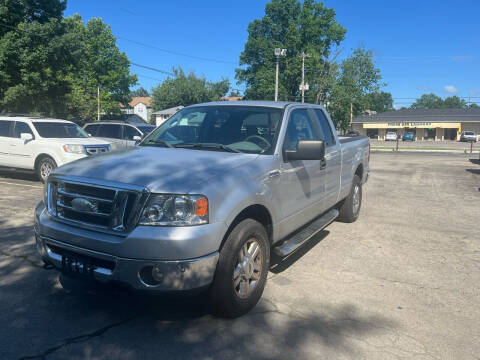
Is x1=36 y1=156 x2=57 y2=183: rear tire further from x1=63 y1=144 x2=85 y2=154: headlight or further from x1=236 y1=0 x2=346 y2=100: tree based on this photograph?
x1=236 y1=0 x2=346 y2=100: tree

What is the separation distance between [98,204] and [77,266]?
0.52 meters

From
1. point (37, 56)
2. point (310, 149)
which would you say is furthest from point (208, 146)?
point (37, 56)

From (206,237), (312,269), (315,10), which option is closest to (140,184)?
(206,237)

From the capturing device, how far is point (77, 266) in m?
3.25

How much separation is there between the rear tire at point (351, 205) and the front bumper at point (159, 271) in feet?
13.8

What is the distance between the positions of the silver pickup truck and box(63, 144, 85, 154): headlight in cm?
663

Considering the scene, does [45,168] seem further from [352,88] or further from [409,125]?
[409,125]

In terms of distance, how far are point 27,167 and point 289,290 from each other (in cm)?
918

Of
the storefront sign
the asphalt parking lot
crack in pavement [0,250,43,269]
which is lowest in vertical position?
the asphalt parking lot

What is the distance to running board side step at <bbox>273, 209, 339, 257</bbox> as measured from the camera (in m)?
4.09

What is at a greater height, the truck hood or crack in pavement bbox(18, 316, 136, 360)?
the truck hood

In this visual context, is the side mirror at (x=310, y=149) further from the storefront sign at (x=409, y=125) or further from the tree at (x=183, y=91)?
the storefront sign at (x=409, y=125)

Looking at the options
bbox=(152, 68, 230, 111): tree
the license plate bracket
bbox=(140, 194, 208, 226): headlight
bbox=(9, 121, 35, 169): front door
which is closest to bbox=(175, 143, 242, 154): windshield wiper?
bbox=(140, 194, 208, 226): headlight

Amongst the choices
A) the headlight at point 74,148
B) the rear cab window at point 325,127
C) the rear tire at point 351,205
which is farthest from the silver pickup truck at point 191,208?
the headlight at point 74,148
